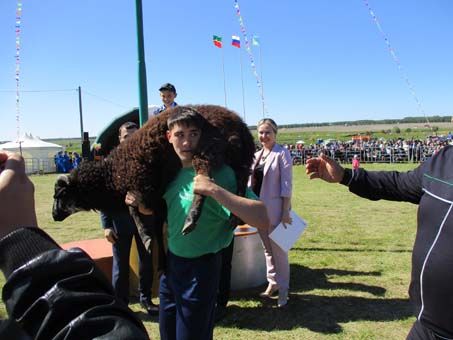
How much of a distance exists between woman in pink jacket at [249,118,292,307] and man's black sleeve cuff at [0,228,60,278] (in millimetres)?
3770

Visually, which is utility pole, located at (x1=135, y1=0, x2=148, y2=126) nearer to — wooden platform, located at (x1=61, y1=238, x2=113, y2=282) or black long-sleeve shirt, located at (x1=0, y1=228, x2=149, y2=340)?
wooden platform, located at (x1=61, y1=238, x2=113, y2=282)

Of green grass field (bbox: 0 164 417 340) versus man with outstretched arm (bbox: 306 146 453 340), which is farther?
green grass field (bbox: 0 164 417 340)

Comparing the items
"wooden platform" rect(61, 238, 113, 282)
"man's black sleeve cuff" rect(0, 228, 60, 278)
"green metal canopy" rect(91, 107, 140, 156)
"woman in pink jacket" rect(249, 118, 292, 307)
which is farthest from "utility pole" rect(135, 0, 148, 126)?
"man's black sleeve cuff" rect(0, 228, 60, 278)

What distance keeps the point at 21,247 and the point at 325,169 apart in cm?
221

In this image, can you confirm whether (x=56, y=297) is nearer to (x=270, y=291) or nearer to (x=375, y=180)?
(x=375, y=180)

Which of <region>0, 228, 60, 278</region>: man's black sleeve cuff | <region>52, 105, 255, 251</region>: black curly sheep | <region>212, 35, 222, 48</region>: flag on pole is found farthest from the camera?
<region>212, 35, 222, 48</region>: flag on pole

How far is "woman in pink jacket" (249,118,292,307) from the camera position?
15.4 ft

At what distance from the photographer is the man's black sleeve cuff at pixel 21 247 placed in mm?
867

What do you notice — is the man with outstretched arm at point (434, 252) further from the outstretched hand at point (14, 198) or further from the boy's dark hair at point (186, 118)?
the outstretched hand at point (14, 198)

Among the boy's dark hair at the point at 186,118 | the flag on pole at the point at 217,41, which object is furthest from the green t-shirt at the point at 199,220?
the flag on pole at the point at 217,41

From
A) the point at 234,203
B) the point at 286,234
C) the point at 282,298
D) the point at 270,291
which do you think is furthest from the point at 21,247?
the point at 270,291

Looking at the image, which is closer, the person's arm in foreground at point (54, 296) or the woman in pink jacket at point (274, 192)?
the person's arm in foreground at point (54, 296)

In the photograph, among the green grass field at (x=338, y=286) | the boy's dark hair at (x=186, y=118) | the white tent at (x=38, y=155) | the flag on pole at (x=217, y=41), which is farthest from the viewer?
the white tent at (x=38, y=155)

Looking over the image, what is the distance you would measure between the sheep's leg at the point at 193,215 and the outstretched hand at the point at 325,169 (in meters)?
0.84
